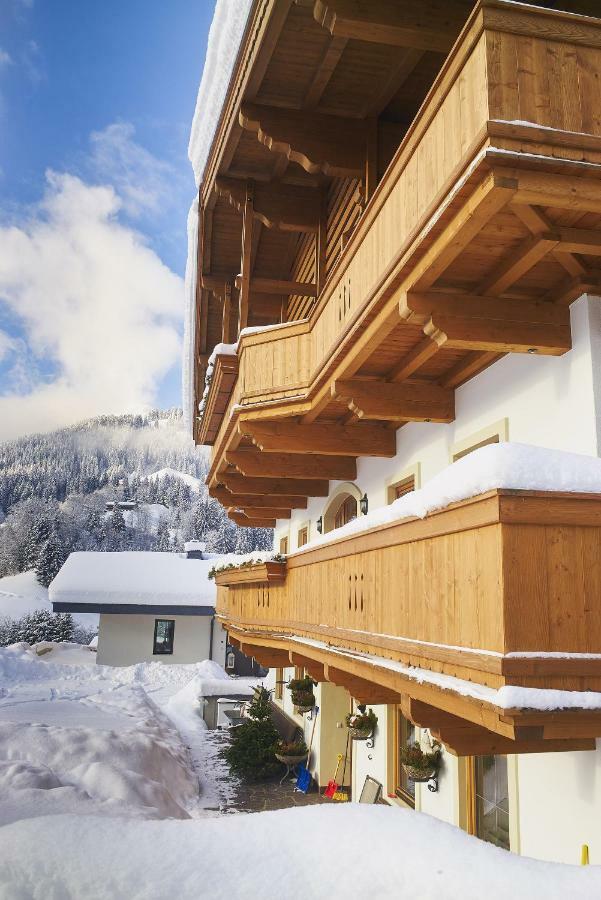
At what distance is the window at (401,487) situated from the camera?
10500 mm

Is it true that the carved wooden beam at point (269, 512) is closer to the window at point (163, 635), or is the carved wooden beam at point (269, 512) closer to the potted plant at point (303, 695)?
the potted plant at point (303, 695)

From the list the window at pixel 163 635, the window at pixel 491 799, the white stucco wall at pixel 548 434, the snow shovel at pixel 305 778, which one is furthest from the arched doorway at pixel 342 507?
the window at pixel 163 635

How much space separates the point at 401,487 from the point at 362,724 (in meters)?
4.20

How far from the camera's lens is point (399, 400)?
8.59 metres

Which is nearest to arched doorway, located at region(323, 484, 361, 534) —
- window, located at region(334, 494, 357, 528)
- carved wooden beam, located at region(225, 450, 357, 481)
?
window, located at region(334, 494, 357, 528)

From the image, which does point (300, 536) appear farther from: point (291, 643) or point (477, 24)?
point (477, 24)

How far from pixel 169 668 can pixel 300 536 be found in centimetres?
1916

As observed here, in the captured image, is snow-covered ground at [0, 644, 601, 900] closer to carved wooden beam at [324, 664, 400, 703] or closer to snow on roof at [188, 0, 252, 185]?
carved wooden beam at [324, 664, 400, 703]

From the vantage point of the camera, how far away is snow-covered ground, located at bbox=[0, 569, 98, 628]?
2881 inches

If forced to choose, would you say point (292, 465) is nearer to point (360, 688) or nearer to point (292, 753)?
point (360, 688)

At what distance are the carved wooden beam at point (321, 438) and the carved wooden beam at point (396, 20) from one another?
5042 mm

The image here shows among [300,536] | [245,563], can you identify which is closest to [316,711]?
[300,536]

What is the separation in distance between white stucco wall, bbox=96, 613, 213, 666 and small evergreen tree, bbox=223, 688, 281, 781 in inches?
723

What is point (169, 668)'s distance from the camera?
34469 millimetres
